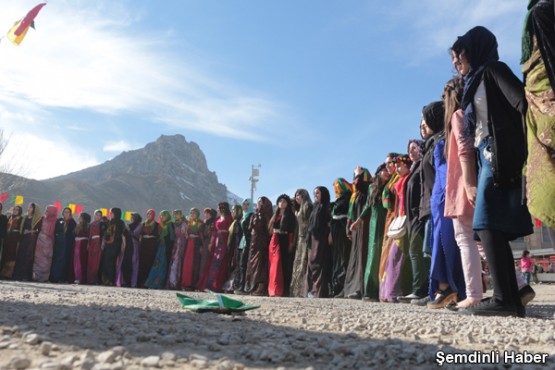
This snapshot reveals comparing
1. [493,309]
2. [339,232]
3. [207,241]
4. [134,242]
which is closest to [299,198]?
[339,232]

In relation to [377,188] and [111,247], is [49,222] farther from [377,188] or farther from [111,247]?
[377,188]

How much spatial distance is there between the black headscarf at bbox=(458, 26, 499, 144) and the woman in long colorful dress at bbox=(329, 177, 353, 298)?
4665 mm

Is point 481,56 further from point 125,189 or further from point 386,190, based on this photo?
point 125,189

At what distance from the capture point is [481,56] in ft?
11.9

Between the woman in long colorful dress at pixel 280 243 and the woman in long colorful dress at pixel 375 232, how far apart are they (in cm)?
181

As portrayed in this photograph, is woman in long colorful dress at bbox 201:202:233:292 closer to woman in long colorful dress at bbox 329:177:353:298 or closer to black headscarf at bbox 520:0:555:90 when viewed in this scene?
woman in long colorful dress at bbox 329:177:353:298

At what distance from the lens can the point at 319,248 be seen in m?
8.09

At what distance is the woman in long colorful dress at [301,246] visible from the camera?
8.42m

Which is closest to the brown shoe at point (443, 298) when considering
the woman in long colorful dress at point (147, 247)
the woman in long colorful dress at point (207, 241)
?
the woman in long colorful dress at point (207, 241)

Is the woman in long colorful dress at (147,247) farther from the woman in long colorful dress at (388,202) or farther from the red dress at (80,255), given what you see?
the woman in long colorful dress at (388,202)

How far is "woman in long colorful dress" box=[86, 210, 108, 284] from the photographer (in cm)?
1184

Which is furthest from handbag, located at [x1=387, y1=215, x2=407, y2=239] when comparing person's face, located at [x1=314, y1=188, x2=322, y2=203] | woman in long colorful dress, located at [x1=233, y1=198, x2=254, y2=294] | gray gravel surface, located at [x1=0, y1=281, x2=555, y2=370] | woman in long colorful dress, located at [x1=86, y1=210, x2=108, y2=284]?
woman in long colorful dress, located at [x1=86, y1=210, x2=108, y2=284]

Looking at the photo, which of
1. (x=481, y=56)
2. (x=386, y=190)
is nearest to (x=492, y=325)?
(x=481, y=56)

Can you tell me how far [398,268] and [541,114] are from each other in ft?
12.8
